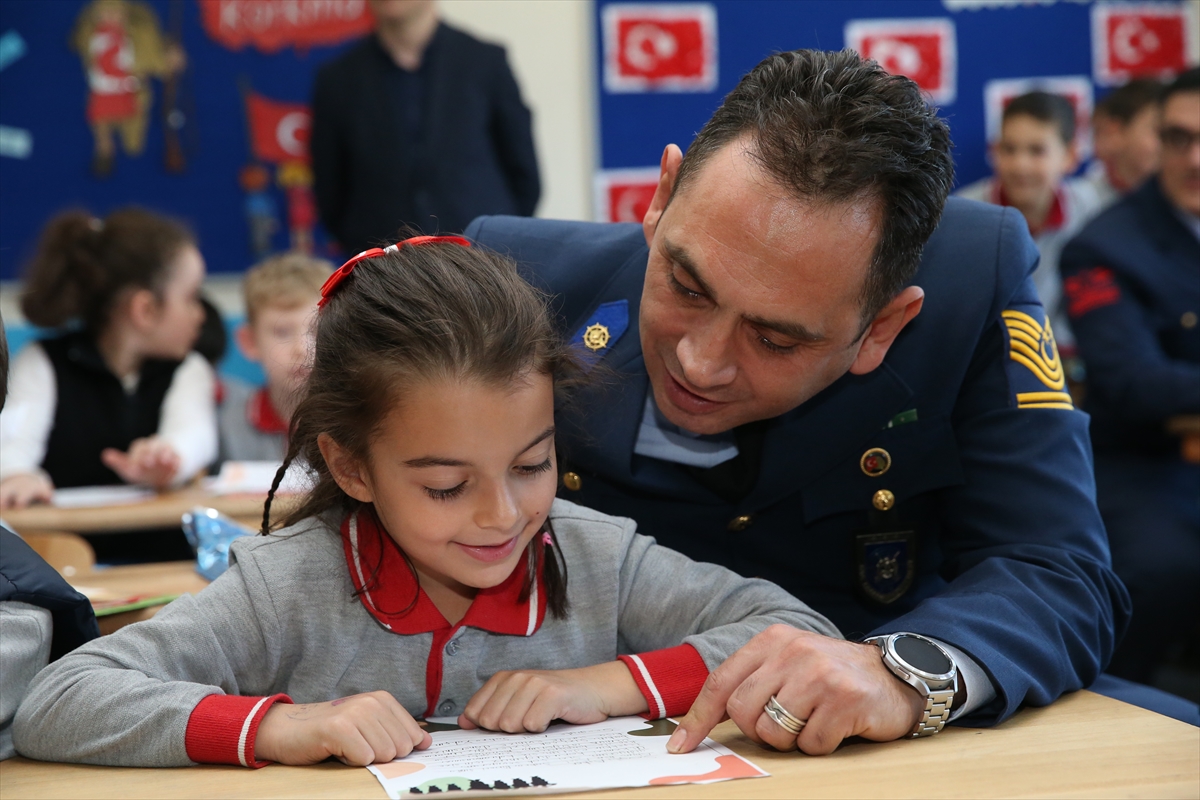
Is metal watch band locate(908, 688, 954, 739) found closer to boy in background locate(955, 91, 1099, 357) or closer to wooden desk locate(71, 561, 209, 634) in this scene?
wooden desk locate(71, 561, 209, 634)

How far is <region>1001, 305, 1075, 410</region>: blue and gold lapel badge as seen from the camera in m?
1.48

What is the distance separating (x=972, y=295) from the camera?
151cm

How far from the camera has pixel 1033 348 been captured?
1508 millimetres

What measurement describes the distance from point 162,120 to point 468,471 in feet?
12.7

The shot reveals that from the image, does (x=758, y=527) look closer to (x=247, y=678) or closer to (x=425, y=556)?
(x=425, y=556)

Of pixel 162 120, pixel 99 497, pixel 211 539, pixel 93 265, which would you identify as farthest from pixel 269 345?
pixel 211 539

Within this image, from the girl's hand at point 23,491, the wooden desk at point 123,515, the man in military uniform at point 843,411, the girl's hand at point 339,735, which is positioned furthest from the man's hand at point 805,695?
the girl's hand at point 23,491

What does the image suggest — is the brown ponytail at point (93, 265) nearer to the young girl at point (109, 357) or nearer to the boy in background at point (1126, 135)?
the young girl at point (109, 357)

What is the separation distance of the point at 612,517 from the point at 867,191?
47cm

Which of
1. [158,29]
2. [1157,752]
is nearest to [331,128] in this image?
[158,29]

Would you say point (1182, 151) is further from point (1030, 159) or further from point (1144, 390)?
point (1030, 159)

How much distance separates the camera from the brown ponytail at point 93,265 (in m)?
3.53

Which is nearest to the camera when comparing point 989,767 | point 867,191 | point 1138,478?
point 989,767

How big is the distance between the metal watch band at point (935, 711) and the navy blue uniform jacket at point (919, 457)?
0.31 m
